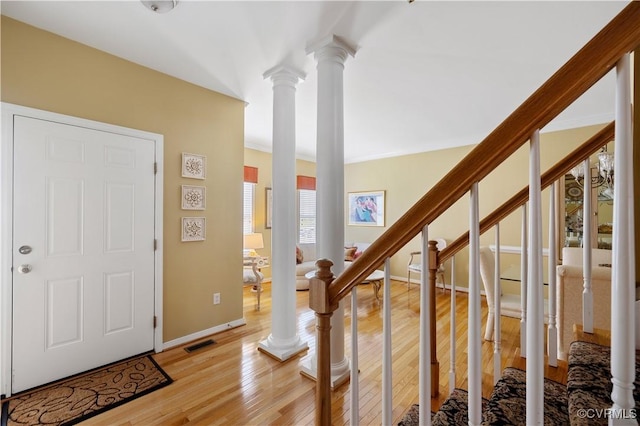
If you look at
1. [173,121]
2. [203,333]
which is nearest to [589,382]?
[203,333]

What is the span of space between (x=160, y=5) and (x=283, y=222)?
70.8 inches

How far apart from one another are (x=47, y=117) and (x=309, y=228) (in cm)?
457

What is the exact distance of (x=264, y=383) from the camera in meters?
2.16

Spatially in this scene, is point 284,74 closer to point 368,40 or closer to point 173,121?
point 368,40

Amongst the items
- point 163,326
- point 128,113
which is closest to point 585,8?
point 128,113

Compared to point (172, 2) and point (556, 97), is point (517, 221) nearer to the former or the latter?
point (556, 97)

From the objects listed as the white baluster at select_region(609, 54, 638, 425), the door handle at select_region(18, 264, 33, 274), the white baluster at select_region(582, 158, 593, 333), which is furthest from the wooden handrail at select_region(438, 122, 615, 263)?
the door handle at select_region(18, 264, 33, 274)

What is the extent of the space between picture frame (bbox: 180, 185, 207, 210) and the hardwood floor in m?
1.39

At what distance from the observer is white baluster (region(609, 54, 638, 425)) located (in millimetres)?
515

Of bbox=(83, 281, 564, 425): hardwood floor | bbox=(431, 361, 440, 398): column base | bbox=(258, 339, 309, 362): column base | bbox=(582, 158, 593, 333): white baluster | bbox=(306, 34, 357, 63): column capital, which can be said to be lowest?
bbox=(83, 281, 564, 425): hardwood floor

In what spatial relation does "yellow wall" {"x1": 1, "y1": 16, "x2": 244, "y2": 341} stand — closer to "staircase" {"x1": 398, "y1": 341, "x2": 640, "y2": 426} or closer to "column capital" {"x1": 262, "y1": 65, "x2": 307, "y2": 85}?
"column capital" {"x1": 262, "y1": 65, "x2": 307, "y2": 85}

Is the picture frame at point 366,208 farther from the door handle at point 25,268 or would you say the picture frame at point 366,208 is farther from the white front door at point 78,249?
the door handle at point 25,268

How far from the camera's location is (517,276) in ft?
9.00

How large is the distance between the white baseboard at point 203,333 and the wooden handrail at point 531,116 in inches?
105
